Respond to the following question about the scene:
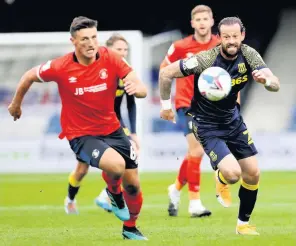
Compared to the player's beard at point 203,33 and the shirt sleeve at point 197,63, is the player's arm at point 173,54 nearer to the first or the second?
the player's beard at point 203,33

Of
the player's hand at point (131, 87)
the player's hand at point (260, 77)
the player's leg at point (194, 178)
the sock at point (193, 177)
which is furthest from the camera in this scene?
the sock at point (193, 177)

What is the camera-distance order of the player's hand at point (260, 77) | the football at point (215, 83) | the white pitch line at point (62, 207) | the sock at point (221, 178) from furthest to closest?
the white pitch line at point (62, 207)
the sock at point (221, 178)
the football at point (215, 83)
the player's hand at point (260, 77)

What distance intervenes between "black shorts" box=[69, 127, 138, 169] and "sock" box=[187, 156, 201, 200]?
7.95 ft

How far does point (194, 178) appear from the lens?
11.2 meters

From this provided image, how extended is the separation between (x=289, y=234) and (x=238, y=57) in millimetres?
1791

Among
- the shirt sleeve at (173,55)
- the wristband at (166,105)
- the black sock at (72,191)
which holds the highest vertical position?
the shirt sleeve at (173,55)

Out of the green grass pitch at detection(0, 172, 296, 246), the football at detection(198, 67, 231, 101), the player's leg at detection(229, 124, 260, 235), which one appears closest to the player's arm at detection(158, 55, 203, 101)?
the football at detection(198, 67, 231, 101)

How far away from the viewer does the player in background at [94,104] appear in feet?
28.5

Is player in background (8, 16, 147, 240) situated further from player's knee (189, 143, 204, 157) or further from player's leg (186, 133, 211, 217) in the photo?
player's knee (189, 143, 204, 157)

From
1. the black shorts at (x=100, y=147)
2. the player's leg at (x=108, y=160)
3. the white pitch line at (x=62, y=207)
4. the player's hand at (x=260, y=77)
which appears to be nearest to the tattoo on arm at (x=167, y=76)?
the black shorts at (x=100, y=147)

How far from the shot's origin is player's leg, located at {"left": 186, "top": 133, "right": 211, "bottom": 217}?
1100cm

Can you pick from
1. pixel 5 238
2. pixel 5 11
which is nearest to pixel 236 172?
pixel 5 238

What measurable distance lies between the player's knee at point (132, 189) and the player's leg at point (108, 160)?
0.30 ft

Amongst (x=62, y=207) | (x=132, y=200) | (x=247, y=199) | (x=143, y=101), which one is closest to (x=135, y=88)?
(x=132, y=200)
